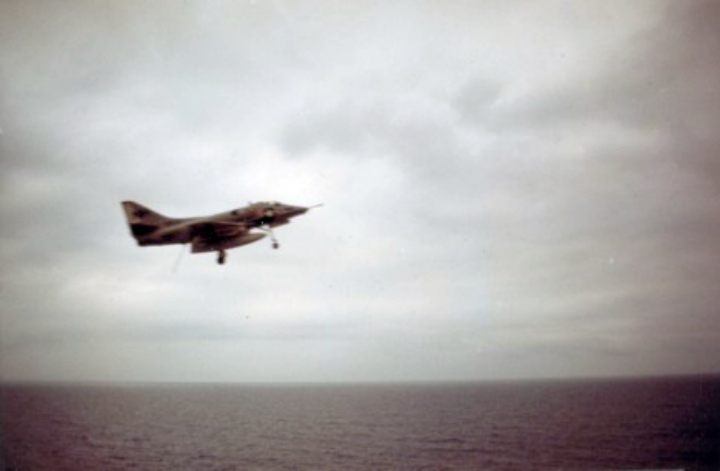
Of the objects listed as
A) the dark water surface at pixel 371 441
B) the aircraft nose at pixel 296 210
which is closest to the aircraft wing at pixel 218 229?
the aircraft nose at pixel 296 210

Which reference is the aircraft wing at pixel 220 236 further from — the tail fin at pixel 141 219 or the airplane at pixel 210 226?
the tail fin at pixel 141 219

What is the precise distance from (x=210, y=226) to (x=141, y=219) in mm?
1334

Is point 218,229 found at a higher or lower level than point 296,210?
lower

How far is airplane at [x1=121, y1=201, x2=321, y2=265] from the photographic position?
8.53 metres

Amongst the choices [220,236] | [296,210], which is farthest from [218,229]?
[296,210]

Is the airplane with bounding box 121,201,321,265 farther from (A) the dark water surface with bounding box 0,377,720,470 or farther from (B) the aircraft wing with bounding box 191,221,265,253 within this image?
(A) the dark water surface with bounding box 0,377,720,470

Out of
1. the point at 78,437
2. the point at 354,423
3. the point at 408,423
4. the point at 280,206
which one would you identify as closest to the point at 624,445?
the point at 408,423

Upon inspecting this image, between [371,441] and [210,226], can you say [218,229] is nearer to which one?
[210,226]

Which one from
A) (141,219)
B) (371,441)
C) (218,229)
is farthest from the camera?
(371,441)

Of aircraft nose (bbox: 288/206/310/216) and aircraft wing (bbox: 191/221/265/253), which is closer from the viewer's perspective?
aircraft wing (bbox: 191/221/265/253)

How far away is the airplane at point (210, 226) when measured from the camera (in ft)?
28.0

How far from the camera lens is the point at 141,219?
880 centimetres

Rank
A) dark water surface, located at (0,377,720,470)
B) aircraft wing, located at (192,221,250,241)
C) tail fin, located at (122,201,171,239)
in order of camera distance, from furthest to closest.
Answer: dark water surface, located at (0,377,720,470), tail fin, located at (122,201,171,239), aircraft wing, located at (192,221,250,241)

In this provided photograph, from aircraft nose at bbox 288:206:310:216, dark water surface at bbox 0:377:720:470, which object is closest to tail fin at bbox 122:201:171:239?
aircraft nose at bbox 288:206:310:216
